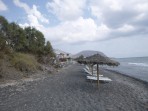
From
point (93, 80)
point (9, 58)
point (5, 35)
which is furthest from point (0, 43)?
point (93, 80)

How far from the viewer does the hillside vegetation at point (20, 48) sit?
2197 centimetres

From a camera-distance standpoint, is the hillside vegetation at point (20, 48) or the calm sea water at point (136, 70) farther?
the calm sea water at point (136, 70)

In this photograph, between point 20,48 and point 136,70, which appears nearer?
point 20,48

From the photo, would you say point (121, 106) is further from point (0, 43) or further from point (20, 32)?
point (20, 32)

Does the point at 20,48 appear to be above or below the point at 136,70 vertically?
above

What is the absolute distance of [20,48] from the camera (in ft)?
97.4

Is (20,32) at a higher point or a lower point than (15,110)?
higher

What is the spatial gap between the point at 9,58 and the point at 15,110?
49.0ft

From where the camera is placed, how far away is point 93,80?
53.8 feet

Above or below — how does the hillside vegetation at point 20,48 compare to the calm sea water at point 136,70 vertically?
above

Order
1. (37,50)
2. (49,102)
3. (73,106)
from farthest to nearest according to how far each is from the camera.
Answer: (37,50), (49,102), (73,106)

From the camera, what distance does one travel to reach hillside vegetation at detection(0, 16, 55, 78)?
72.1 ft

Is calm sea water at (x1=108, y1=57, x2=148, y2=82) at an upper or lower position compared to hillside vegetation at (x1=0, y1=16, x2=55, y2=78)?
lower

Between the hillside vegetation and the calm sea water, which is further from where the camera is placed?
the calm sea water
